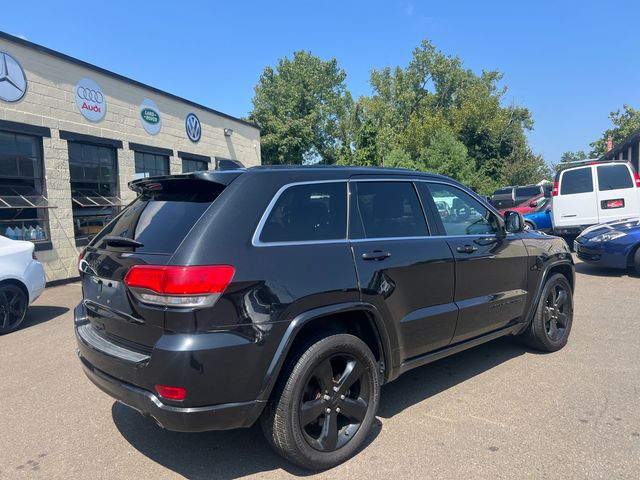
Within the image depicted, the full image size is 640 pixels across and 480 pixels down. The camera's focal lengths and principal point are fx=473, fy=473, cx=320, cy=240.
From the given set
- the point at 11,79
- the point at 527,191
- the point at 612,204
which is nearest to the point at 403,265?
the point at 612,204

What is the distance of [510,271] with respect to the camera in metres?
4.37

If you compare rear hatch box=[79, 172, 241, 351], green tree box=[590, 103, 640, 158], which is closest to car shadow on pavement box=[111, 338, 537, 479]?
rear hatch box=[79, 172, 241, 351]

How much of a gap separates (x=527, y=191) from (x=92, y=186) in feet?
→ 55.1

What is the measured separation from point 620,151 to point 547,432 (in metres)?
29.7

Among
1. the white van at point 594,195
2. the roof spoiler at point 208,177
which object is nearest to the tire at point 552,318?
the roof spoiler at point 208,177

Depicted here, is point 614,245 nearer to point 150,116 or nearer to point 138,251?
point 138,251

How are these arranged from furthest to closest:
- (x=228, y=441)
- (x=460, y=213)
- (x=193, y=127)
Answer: (x=193, y=127) < (x=460, y=213) < (x=228, y=441)

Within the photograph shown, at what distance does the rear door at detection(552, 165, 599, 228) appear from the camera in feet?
36.6

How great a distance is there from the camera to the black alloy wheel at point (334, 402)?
9.51ft

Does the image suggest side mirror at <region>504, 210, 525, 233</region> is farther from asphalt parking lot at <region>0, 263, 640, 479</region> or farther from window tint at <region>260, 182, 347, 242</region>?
window tint at <region>260, 182, 347, 242</region>

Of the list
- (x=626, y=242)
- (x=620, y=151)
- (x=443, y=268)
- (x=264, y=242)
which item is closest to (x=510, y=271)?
(x=443, y=268)

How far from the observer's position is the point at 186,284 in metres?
2.50

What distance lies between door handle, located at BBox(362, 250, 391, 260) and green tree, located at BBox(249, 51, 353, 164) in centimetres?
2773

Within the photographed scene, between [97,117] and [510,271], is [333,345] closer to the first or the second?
[510,271]
